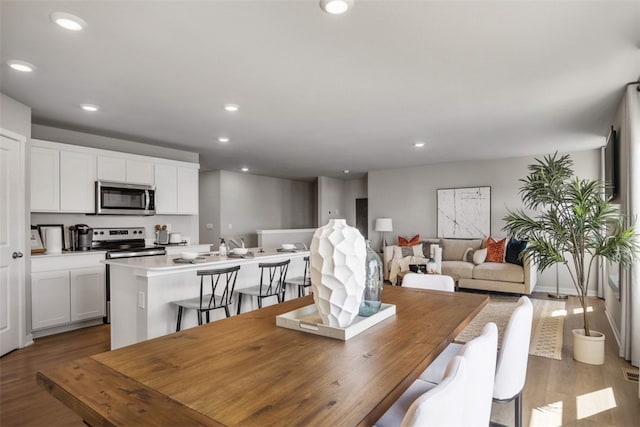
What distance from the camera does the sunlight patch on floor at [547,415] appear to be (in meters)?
2.18

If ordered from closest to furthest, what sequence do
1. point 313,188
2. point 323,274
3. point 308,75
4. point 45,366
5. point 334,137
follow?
point 323,274 < point 308,75 < point 45,366 < point 334,137 < point 313,188

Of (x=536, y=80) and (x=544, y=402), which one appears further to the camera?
(x=536, y=80)

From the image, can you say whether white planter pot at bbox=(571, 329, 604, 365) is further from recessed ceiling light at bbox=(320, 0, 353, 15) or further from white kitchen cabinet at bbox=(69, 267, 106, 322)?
white kitchen cabinet at bbox=(69, 267, 106, 322)

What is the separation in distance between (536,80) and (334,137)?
2505mm

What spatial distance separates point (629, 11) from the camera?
2.00 metres

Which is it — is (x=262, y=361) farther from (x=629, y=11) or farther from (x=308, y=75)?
(x=629, y=11)

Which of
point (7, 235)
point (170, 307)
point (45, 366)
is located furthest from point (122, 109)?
point (45, 366)

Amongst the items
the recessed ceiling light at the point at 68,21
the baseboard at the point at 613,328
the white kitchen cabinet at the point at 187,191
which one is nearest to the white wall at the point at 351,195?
the white kitchen cabinet at the point at 187,191

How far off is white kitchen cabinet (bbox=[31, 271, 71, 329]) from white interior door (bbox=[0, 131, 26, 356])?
9.0 inches

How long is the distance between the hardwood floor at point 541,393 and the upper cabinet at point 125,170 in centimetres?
205

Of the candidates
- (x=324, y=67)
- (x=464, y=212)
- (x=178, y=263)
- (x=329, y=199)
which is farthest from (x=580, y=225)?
(x=329, y=199)

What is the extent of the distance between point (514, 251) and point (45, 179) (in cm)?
666

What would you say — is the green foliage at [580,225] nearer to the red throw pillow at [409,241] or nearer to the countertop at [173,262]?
the countertop at [173,262]

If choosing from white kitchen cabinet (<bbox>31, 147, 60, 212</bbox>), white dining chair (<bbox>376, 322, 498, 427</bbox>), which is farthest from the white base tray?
white kitchen cabinet (<bbox>31, 147, 60, 212</bbox>)
